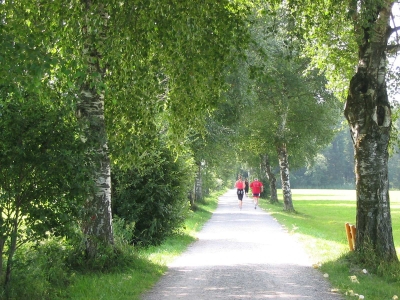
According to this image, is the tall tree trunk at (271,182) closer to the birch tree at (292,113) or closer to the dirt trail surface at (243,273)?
the birch tree at (292,113)

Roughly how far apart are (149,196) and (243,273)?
4.99 meters

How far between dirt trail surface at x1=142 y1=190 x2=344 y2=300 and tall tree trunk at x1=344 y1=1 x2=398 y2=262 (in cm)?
141

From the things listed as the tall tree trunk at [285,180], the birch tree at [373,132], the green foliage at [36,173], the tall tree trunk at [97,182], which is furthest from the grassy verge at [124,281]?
the tall tree trunk at [285,180]

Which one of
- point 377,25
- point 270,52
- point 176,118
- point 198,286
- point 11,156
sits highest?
point 270,52

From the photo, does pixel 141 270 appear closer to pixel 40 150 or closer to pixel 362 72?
pixel 40 150

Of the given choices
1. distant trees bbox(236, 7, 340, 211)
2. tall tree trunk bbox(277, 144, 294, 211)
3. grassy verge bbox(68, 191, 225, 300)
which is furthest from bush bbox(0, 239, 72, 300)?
tall tree trunk bbox(277, 144, 294, 211)

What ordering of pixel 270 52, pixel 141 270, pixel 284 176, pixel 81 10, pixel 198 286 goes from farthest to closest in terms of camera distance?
pixel 284 176 < pixel 270 52 < pixel 141 270 < pixel 198 286 < pixel 81 10

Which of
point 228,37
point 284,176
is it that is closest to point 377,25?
point 228,37

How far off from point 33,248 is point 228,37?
4067mm

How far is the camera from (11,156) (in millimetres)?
7043

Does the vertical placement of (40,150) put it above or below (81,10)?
below

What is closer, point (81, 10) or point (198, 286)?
point (81, 10)

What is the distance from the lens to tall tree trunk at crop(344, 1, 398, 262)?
1124 cm

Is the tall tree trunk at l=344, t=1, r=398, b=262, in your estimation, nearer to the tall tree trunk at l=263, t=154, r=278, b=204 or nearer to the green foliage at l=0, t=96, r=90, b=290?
the green foliage at l=0, t=96, r=90, b=290
